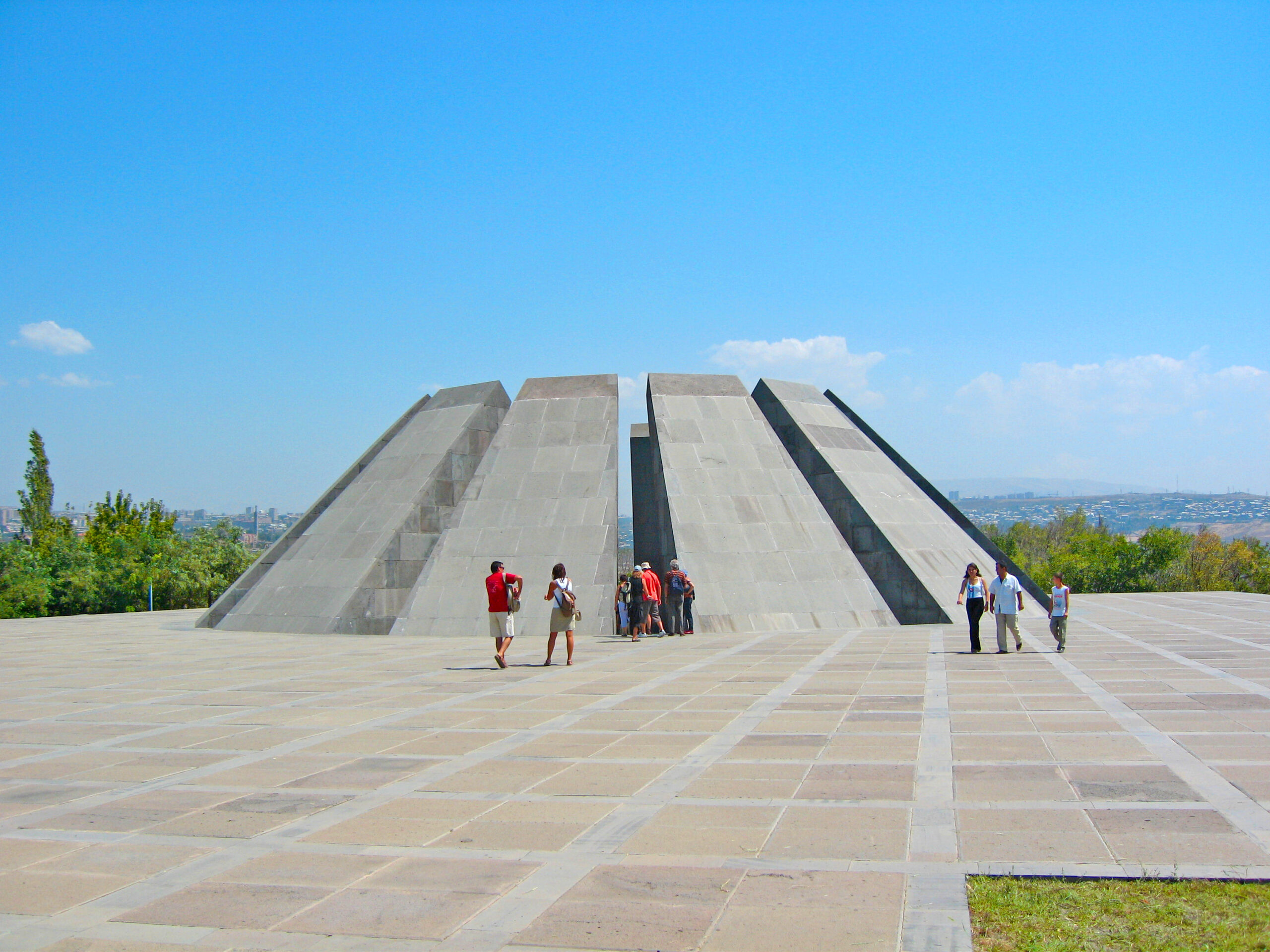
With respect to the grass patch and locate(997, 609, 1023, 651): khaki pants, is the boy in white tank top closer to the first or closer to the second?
locate(997, 609, 1023, 651): khaki pants

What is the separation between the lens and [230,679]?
12172mm

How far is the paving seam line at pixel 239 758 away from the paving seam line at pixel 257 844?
0.18 feet

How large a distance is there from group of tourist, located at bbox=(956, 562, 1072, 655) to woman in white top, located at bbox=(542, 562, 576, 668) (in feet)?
19.4

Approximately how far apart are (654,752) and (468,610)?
1228 cm

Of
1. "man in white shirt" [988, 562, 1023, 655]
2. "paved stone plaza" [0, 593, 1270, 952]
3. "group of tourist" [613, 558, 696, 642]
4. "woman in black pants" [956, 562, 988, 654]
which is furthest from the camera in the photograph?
"group of tourist" [613, 558, 696, 642]

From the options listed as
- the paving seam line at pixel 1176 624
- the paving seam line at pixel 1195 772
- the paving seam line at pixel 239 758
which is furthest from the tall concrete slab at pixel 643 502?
the paving seam line at pixel 1195 772

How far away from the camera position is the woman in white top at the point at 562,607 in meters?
12.9

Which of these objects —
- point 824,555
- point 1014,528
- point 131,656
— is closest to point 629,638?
point 824,555

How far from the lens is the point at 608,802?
588 cm

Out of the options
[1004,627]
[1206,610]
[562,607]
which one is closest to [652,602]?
[562,607]

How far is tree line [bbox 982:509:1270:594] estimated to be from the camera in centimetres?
5781

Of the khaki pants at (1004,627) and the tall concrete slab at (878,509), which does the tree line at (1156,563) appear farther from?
the khaki pants at (1004,627)

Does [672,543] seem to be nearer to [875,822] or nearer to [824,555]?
[824,555]

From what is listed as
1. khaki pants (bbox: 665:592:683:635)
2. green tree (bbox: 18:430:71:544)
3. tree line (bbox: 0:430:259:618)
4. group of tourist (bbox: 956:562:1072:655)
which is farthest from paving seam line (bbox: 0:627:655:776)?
green tree (bbox: 18:430:71:544)
